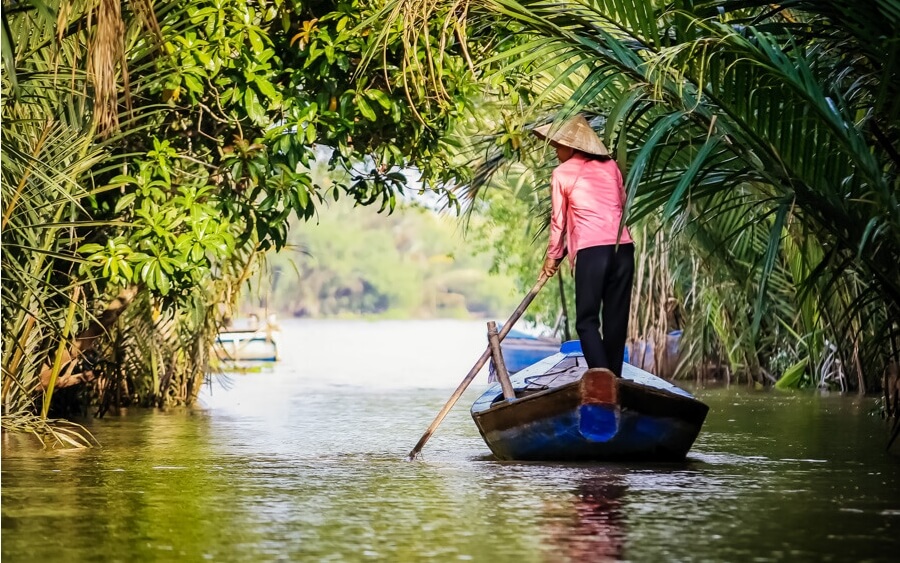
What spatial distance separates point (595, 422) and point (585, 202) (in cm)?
142

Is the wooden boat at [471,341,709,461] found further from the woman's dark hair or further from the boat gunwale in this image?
the woman's dark hair

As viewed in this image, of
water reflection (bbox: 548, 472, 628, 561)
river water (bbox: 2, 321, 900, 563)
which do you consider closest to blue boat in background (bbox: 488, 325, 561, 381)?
river water (bbox: 2, 321, 900, 563)

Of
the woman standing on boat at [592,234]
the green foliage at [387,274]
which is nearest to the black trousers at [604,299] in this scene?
the woman standing on boat at [592,234]

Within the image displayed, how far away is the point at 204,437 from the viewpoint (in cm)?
1238

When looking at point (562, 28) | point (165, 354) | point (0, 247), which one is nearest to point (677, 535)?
point (562, 28)

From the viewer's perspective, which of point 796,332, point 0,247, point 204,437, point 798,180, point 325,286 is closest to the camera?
point 798,180

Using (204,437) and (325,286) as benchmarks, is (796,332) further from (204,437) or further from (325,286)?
(325,286)

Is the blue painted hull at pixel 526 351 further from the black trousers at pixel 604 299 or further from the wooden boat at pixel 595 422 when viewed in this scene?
the black trousers at pixel 604 299

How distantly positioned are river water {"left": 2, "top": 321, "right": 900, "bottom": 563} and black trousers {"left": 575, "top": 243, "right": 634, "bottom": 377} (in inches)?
29.1

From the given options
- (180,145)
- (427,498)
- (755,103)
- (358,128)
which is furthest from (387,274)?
(427,498)

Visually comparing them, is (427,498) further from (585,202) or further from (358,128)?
(358,128)

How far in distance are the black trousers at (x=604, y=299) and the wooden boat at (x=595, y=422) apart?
0.71ft

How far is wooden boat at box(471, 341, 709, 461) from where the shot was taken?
30.4 feet

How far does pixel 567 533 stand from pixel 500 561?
0.78 m
